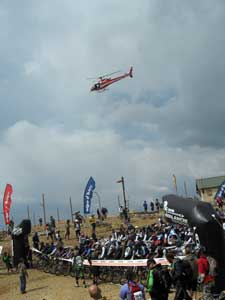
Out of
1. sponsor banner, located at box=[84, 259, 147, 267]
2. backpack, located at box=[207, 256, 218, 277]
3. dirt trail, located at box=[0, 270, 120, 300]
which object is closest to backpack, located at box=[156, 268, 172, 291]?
backpack, located at box=[207, 256, 218, 277]

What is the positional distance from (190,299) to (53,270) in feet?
48.2

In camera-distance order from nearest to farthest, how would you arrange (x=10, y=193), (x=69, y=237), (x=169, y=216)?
(x=169, y=216) < (x=10, y=193) < (x=69, y=237)

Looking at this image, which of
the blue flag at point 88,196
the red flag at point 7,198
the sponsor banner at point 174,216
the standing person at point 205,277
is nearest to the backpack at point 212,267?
the standing person at point 205,277

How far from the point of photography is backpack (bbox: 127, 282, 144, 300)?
28.2ft

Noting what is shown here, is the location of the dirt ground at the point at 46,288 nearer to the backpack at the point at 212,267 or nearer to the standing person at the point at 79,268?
the standing person at the point at 79,268

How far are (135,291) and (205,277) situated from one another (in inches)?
134

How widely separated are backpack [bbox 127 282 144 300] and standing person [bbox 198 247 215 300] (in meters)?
3.12

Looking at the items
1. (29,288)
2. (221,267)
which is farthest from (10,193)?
(221,267)

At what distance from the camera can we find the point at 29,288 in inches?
822

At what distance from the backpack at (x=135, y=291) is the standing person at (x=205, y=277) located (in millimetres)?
3123

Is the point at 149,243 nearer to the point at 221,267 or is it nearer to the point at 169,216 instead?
the point at 169,216

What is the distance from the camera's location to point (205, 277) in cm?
1146

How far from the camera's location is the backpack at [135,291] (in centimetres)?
859

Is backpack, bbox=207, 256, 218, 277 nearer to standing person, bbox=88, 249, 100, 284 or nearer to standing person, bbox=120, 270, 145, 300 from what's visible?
standing person, bbox=120, 270, 145, 300
